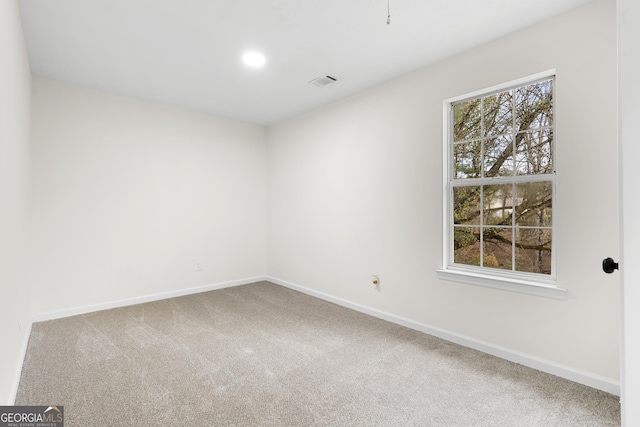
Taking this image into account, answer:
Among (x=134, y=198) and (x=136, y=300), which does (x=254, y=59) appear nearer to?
(x=134, y=198)

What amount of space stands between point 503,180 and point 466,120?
0.66 meters

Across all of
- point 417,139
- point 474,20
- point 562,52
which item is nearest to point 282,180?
point 417,139

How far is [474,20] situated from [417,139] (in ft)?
3.46

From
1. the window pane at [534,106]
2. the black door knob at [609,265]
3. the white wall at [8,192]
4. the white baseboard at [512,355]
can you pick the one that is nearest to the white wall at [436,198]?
the white baseboard at [512,355]

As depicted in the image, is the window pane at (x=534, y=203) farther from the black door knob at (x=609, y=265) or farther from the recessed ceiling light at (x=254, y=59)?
the recessed ceiling light at (x=254, y=59)

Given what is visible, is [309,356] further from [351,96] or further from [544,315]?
[351,96]

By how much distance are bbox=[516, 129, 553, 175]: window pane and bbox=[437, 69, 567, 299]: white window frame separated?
0.09 metres

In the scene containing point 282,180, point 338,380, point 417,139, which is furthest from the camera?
point 282,180

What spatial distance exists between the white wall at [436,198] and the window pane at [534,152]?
16 cm

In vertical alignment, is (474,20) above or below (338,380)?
above

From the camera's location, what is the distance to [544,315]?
7.55 feet

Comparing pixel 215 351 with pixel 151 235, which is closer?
pixel 215 351

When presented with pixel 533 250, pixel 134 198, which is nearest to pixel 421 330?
pixel 533 250

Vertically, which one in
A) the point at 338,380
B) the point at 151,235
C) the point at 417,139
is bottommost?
the point at 338,380
